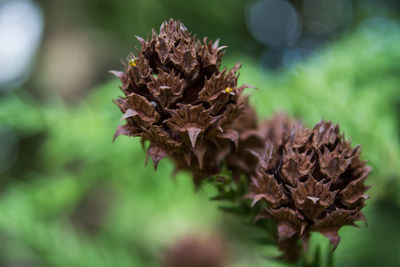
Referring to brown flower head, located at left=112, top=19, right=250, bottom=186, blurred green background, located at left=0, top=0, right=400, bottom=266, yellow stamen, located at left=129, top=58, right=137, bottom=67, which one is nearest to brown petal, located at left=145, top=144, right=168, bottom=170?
brown flower head, located at left=112, top=19, right=250, bottom=186

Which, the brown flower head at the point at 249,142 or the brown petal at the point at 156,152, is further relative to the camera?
the brown flower head at the point at 249,142

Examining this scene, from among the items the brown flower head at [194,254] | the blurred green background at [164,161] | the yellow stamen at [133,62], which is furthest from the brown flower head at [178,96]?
the brown flower head at [194,254]

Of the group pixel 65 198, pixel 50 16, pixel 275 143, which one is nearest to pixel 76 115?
pixel 65 198

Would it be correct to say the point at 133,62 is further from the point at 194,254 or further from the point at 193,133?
the point at 194,254

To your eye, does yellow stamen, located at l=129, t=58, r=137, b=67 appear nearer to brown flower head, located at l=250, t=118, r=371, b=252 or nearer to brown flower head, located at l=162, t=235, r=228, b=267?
brown flower head, located at l=250, t=118, r=371, b=252

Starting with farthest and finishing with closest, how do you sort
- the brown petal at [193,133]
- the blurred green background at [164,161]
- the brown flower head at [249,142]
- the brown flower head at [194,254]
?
the brown flower head at [194,254] < the blurred green background at [164,161] < the brown flower head at [249,142] < the brown petal at [193,133]

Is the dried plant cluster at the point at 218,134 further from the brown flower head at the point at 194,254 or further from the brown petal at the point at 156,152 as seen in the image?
the brown flower head at the point at 194,254

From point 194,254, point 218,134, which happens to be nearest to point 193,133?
point 218,134

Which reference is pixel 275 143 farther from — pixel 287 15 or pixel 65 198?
pixel 287 15
